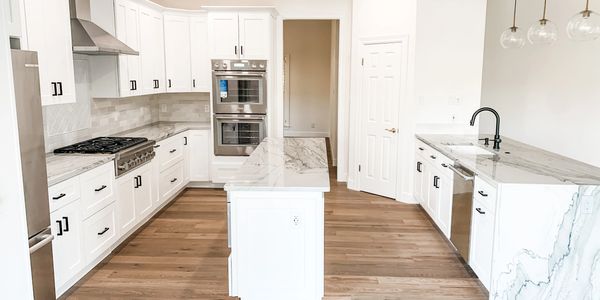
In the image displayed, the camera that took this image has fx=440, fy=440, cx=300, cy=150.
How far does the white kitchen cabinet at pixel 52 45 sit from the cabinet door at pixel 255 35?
2.56m

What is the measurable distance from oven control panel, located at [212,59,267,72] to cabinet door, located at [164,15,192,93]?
521 millimetres

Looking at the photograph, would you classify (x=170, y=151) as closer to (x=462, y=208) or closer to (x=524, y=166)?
(x=462, y=208)

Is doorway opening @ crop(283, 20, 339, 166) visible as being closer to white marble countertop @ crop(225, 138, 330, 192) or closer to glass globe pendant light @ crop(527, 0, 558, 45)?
white marble countertop @ crop(225, 138, 330, 192)

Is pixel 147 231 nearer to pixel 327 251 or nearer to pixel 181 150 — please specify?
pixel 181 150

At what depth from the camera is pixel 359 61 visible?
20.4ft

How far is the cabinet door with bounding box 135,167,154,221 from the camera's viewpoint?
453 cm

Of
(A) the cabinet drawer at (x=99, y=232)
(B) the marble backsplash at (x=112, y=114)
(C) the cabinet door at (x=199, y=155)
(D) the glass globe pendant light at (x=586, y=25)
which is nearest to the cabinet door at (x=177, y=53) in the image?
(B) the marble backsplash at (x=112, y=114)

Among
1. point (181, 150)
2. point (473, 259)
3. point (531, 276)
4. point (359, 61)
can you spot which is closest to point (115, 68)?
point (181, 150)

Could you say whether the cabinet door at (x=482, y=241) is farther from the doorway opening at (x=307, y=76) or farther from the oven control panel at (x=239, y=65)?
the doorway opening at (x=307, y=76)

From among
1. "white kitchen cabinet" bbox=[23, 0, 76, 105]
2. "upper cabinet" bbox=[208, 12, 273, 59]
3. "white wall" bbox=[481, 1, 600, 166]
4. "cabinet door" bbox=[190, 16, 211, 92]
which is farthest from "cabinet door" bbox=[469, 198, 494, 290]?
"cabinet door" bbox=[190, 16, 211, 92]

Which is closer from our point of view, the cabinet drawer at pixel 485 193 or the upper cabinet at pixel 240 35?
the cabinet drawer at pixel 485 193

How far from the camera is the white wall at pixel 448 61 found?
5.38 meters

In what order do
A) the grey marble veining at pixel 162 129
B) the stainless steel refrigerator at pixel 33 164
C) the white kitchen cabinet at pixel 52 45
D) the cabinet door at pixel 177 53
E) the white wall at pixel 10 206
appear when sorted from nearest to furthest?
the white wall at pixel 10 206
the stainless steel refrigerator at pixel 33 164
the white kitchen cabinet at pixel 52 45
the grey marble veining at pixel 162 129
the cabinet door at pixel 177 53

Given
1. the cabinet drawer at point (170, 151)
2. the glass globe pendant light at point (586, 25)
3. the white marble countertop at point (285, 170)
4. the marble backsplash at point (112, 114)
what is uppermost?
the glass globe pendant light at point (586, 25)
